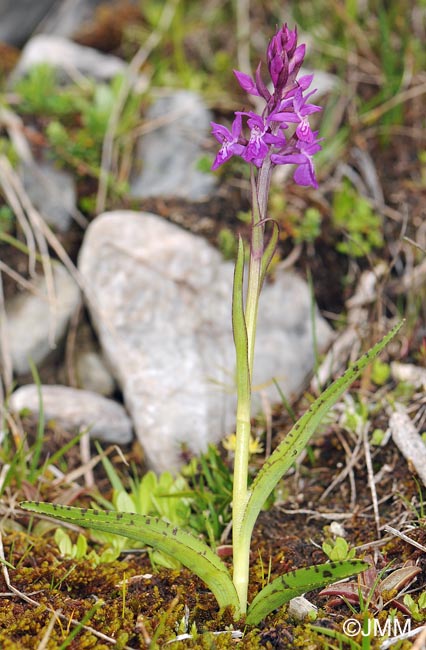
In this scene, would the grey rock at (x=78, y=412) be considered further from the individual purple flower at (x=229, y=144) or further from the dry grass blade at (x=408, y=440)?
the individual purple flower at (x=229, y=144)

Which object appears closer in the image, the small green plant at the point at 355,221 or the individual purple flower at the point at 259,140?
the individual purple flower at the point at 259,140

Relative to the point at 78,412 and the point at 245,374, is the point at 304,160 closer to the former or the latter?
the point at 245,374

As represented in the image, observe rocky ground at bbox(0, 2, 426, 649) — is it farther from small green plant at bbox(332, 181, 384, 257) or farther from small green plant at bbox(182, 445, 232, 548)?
small green plant at bbox(182, 445, 232, 548)

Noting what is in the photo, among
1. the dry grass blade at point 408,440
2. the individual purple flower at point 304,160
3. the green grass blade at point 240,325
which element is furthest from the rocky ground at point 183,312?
the individual purple flower at point 304,160

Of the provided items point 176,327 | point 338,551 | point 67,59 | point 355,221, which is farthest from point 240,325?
point 67,59

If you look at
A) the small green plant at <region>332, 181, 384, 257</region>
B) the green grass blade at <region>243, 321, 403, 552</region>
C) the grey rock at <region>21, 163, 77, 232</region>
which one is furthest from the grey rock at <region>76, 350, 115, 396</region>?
the green grass blade at <region>243, 321, 403, 552</region>

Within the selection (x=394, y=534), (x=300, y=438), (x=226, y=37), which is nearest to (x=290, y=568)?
(x=394, y=534)
